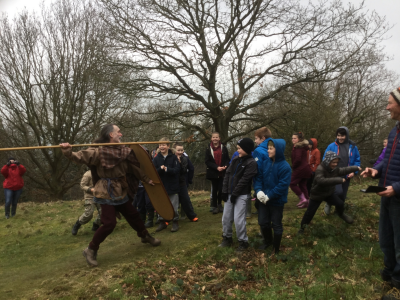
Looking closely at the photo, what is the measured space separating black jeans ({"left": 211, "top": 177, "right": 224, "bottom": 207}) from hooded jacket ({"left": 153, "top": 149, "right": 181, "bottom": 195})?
1.26 meters

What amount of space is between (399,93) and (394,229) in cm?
137

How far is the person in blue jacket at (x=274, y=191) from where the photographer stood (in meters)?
4.68

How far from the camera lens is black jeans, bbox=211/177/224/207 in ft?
25.5

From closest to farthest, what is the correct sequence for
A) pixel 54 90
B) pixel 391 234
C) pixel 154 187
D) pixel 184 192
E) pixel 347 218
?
pixel 391 234 < pixel 154 187 < pixel 347 218 < pixel 184 192 < pixel 54 90

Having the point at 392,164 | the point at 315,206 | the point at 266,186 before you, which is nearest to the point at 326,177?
the point at 315,206

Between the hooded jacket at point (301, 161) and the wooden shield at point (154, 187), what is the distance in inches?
134

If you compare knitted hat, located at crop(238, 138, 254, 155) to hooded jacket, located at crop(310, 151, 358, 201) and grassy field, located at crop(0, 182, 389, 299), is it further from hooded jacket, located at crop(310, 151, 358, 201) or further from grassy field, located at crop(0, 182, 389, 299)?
grassy field, located at crop(0, 182, 389, 299)

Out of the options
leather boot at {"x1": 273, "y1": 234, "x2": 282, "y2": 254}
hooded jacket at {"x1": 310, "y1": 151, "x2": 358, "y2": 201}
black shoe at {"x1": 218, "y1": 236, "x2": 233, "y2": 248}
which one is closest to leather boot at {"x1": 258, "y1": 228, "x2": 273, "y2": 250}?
leather boot at {"x1": 273, "y1": 234, "x2": 282, "y2": 254}

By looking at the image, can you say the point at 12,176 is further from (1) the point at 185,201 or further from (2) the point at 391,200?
(2) the point at 391,200

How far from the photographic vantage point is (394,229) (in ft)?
10.6

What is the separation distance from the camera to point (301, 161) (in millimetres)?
7613

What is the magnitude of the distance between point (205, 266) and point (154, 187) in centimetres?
174

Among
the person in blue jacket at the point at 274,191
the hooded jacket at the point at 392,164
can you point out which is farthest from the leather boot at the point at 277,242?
the hooded jacket at the point at 392,164

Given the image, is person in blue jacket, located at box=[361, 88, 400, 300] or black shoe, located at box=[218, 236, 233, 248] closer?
person in blue jacket, located at box=[361, 88, 400, 300]
